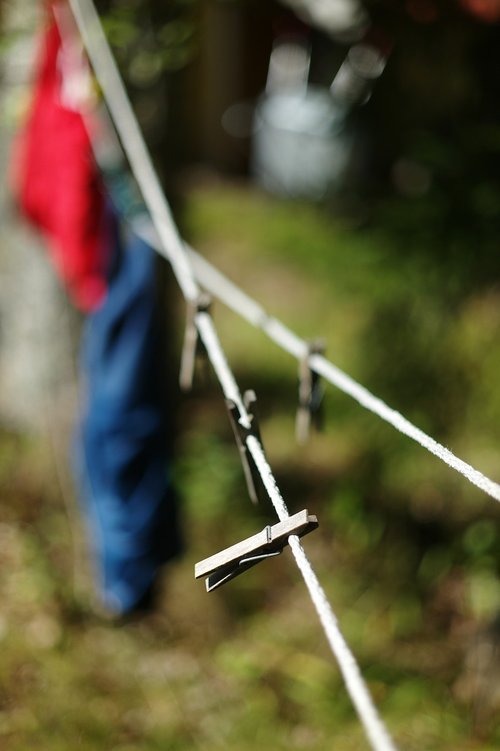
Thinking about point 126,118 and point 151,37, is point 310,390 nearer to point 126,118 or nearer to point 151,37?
point 126,118

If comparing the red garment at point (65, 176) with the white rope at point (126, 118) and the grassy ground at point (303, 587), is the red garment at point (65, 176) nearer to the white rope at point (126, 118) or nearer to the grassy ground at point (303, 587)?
the white rope at point (126, 118)

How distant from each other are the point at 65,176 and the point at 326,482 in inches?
68.8

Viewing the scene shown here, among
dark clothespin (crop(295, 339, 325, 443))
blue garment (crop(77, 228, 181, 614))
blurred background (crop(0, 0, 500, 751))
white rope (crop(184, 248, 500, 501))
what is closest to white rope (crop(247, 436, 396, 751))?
white rope (crop(184, 248, 500, 501))

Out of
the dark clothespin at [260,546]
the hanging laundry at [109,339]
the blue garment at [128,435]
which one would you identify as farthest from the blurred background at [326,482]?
the dark clothespin at [260,546]

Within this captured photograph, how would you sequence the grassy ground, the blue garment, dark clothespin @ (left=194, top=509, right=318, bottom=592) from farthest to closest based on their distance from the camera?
1. the grassy ground
2. the blue garment
3. dark clothespin @ (left=194, top=509, right=318, bottom=592)

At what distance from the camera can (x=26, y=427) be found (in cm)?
355

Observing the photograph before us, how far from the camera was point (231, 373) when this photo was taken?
6.35 ft

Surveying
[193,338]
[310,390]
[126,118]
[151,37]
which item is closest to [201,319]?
[193,338]

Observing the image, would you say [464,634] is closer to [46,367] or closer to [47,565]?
[47,565]

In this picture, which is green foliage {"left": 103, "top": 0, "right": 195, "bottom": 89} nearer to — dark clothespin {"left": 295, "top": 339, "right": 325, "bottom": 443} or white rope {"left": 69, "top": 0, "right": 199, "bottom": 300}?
white rope {"left": 69, "top": 0, "right": 199, "bottom": 300}

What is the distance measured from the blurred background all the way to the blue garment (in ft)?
1.31

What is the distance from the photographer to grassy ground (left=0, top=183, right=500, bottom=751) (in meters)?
2.46

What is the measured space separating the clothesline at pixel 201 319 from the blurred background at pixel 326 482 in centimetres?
12

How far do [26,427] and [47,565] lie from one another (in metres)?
0.78
